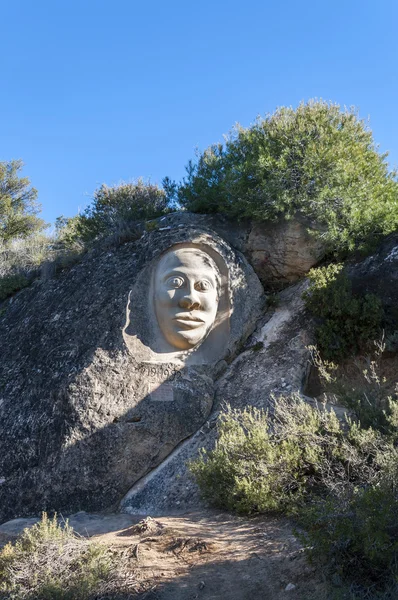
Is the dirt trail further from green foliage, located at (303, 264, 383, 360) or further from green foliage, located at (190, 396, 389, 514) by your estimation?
green foliage, located at (303, 264, 383, 360)

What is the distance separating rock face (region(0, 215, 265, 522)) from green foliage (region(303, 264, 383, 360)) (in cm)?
135

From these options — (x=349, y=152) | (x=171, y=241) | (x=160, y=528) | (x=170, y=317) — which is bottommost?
(x=160, y=528)

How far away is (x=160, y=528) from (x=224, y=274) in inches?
201

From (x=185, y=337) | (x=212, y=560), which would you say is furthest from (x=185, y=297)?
(x=212, y=560)

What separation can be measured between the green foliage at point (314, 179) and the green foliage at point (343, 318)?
3.99ft

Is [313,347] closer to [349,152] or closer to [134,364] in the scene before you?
[134,364]

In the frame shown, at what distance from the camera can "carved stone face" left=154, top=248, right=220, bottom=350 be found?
9.43 metres

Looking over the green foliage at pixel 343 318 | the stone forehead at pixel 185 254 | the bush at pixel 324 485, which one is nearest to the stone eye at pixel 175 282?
the stone forehead at pixel 185 254

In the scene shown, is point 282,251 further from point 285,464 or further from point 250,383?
point 285,464

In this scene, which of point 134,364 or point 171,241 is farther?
Answer: point 171,241

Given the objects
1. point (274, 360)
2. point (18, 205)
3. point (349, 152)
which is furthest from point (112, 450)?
point (18, 205)

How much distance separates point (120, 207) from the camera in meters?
13.4

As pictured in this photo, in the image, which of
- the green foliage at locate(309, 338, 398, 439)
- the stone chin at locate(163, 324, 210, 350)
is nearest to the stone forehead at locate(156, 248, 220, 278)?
the stone chin at locate(163, 324, 210, 350)

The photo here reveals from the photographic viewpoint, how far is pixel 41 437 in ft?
28.1
